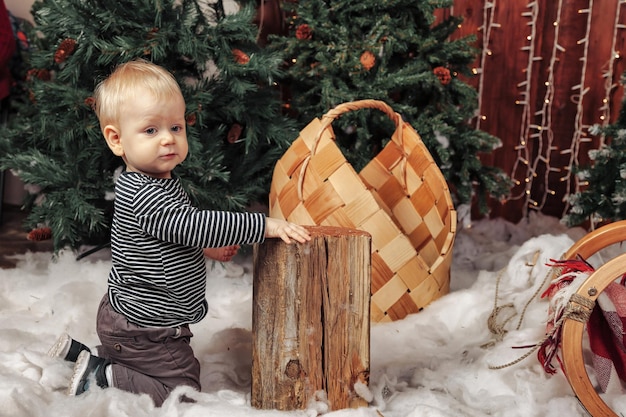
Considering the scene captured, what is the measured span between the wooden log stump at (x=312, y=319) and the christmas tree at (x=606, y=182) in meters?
0.93

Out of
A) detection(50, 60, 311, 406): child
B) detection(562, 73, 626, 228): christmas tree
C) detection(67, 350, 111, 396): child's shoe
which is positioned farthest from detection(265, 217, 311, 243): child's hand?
detection(562, 73, 626, 228): christmas tree

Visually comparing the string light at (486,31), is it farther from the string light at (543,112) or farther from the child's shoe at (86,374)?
the child's shoe at (86,374)

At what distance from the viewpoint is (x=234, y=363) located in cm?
121

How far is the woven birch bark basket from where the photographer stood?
1341 mm

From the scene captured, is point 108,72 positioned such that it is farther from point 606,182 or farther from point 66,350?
point 606,182

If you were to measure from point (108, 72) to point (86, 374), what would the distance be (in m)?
0.83

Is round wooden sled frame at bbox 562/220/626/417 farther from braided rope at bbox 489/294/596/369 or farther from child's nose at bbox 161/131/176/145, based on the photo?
child's nose at bbox 161/131/176/145

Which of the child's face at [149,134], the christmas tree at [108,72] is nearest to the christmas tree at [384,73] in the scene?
the christmas tree at [108,72]

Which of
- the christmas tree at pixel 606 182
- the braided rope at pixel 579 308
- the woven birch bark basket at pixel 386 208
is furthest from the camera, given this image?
the christmas tree at pixel 606 182

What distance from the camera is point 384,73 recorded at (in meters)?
1.77

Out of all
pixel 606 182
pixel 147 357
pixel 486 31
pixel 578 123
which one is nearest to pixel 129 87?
pixel 147 357

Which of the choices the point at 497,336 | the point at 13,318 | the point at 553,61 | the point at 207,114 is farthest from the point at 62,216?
the point at 553,61

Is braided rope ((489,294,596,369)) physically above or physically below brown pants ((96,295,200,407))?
above

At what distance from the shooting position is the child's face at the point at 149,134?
38.6 inches
